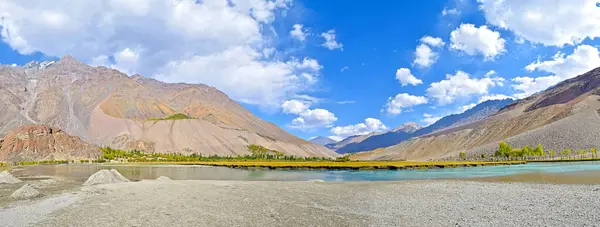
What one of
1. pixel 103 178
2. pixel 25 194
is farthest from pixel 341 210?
pixel 103 178

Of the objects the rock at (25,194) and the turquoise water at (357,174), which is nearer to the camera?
the rock at (25,194)

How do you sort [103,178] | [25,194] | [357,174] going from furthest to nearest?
[357,174] → [103,178] → [25,194]

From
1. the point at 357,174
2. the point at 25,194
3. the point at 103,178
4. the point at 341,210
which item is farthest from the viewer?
the point at 357,174

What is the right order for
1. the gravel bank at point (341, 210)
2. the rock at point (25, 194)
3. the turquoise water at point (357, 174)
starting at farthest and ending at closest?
the turquoise water at point (357, 174) < the rock at point (25, 194) < the gravel bank at point (341, 210)

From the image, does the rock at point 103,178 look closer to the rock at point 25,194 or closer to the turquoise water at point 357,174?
the rock at point 25,194

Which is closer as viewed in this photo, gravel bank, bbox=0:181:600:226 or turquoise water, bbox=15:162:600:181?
gravel bank, bbox=0:181:600:226

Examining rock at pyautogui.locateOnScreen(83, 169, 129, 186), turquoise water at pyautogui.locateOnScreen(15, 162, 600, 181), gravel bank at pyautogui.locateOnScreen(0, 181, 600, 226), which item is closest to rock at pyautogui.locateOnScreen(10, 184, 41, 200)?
gravel bank at pyautogui.locateOnScreen(0, 181, 600, 226)

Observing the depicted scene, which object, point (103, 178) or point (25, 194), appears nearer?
point (25, 194)

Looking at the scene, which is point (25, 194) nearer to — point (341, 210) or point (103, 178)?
point (103, 178)

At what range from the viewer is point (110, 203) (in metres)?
29.5

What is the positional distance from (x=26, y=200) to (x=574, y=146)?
181 metres

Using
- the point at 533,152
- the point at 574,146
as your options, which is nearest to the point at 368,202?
the point at 533,152

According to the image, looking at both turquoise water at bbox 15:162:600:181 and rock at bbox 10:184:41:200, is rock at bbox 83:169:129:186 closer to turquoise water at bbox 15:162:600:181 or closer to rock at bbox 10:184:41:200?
rock at bbox 10:184:41:200

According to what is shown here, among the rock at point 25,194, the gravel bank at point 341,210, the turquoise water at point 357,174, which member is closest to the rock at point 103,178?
the rock at point 25,194
